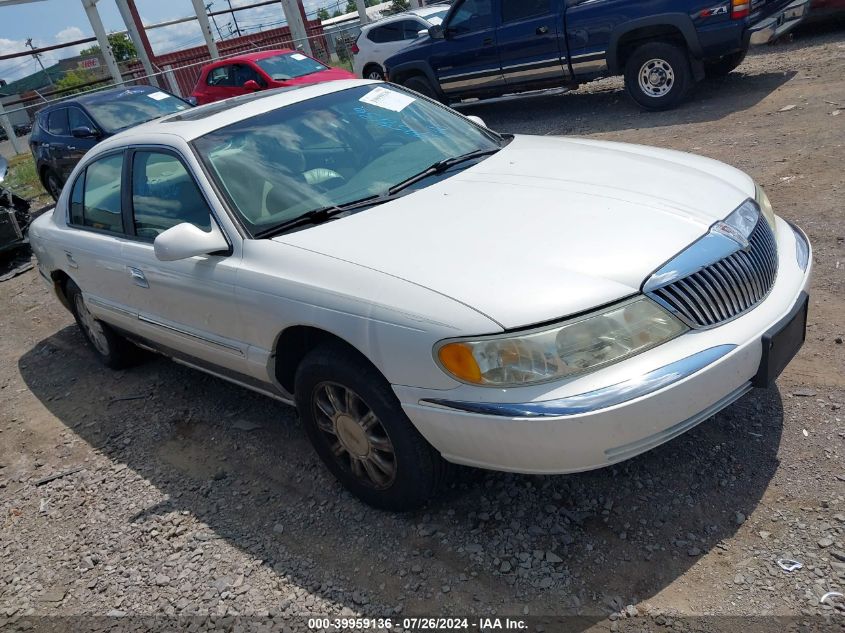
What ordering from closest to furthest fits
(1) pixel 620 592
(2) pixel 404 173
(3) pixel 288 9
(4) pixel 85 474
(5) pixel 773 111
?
(1) pixel 620 592
(2) pixel 404 173
(4) pixel 85 474
(5) pixel 773 111
(3) pixel 288 9

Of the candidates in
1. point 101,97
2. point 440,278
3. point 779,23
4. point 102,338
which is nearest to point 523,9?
point 779,23

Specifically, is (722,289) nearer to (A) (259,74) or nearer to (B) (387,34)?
(A) (259,74)

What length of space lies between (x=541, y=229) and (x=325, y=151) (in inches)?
51.2

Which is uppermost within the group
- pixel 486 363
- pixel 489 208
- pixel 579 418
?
pixel 489 208

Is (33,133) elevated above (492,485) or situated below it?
above

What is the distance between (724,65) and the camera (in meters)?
9.28

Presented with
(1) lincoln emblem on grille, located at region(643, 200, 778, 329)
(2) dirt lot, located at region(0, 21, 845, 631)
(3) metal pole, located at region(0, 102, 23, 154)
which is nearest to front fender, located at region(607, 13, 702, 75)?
(2) dirt lot, located at region(0, 21, 845, 631)

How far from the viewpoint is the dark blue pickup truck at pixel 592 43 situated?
324 inches

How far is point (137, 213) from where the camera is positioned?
395cm

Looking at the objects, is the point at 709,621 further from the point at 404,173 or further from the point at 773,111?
the point at 773,111

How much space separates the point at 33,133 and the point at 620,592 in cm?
1204

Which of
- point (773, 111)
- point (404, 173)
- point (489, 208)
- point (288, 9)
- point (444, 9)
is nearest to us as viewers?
point (489, 208)

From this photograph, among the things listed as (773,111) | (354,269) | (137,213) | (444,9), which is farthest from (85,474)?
(444,9)

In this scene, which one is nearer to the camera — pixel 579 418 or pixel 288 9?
pixel 579 418
